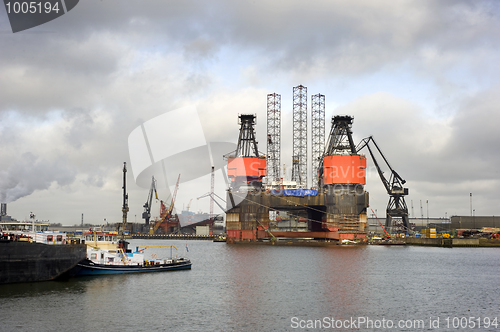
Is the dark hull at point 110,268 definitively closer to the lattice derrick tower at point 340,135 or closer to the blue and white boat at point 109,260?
the blue and white boat at point 109,260

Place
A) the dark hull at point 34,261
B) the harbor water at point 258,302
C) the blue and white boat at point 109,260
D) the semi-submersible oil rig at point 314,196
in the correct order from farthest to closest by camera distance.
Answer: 1. the semi-submersible oil rig at point 314,196
2. the blue and white boat at point 109,260
3. the dark hull at point 34,261
4. the harbor water at point 258,302

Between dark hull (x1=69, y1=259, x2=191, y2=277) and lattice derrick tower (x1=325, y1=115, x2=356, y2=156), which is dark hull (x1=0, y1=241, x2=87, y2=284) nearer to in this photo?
dark hull (x1=69, y1=259, x2=191, y2=277)

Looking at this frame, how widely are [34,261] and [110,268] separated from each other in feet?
32.2

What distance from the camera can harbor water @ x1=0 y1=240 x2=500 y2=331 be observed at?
33.0m

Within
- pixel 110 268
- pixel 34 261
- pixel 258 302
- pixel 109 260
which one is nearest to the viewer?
pixel 258 302

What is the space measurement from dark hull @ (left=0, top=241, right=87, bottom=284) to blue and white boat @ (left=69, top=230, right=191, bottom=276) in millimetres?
2313

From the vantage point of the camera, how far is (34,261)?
44.6 meters

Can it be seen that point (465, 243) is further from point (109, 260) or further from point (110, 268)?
point (110, 268)

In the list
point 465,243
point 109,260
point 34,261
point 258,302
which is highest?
point 34,261

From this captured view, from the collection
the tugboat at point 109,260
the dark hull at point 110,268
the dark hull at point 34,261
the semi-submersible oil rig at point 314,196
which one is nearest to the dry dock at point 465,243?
the semi-submersible oil rig at point 314,196

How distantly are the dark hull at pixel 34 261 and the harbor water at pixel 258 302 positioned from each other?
92 centimetres

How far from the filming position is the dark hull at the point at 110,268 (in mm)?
50447

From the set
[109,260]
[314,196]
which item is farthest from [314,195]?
[109,260]

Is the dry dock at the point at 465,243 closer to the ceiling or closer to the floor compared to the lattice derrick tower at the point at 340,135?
closer to the floor
